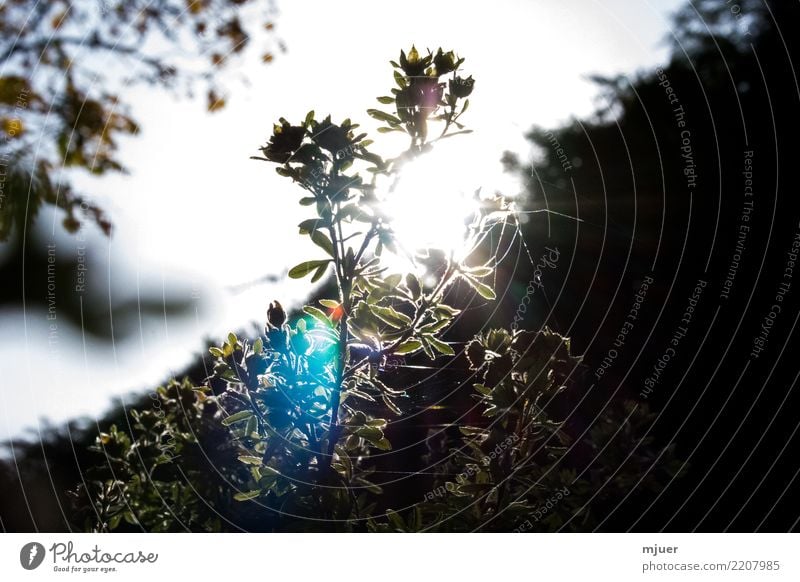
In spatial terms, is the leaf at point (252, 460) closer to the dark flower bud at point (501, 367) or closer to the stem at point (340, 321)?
the stem at point (340, 321)

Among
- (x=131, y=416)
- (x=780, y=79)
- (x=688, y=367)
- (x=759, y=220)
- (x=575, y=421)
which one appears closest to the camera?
(x=575, y=421)

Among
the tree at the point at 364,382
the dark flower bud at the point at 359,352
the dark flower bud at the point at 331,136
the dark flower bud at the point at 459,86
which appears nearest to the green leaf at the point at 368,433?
the tree at the point at 364,382

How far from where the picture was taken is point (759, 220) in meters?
1.94

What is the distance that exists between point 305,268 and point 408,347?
243 mm

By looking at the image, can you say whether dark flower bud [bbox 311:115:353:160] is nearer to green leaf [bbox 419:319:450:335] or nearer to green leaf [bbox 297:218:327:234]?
green leaf [bbox 297:218:327:234]

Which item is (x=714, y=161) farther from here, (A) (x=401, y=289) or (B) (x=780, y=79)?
(A) (x=401, y=289)

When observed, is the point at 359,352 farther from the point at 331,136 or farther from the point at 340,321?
the point at 331,136

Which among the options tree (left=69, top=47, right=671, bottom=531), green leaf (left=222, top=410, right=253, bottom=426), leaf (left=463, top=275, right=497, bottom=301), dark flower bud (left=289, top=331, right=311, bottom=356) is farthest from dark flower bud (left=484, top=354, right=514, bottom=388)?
green leaf (left=222, top=410, right=253, bottom=426)

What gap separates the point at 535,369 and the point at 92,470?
1.02 metres

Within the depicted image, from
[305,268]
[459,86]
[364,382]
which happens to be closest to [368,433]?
[364,382]

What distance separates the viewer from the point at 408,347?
1127mm

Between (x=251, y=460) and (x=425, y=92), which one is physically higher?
(x=425, y=92)
